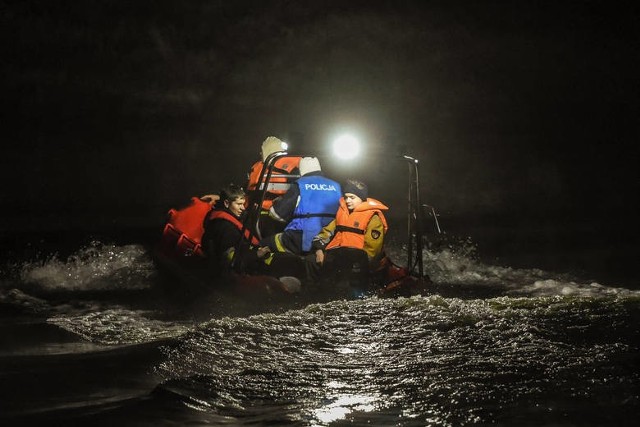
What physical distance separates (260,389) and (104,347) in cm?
195

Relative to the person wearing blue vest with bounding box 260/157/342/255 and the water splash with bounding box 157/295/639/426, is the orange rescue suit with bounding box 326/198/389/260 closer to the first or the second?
the person wearing blue vest with bounding box 260/157/342/255

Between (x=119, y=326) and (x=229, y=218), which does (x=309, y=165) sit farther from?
(x=119, y=326)

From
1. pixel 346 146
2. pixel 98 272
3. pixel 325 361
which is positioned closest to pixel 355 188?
pixel 346 146

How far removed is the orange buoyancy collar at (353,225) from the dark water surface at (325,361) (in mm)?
654

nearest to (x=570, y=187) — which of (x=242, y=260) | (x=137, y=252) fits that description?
(x=137, y=252)

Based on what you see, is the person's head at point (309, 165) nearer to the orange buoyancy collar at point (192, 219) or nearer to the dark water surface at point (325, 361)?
the orange buoyancy collar at point (192, 219)

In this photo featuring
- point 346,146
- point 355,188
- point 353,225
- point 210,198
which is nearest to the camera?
point 346,146

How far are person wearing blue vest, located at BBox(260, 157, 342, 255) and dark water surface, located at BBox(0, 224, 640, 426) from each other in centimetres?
80

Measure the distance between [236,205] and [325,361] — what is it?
3581 millimetres

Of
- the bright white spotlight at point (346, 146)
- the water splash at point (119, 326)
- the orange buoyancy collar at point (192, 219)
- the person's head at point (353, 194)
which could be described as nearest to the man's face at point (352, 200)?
the person's head at point (353, 194)

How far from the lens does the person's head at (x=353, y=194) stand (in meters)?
8.72

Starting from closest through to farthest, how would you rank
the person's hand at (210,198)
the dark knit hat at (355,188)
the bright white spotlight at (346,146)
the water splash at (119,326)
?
the water splash at (119,326) < the bright white spotlight at (346,146) < the dark knit hat at (355,188) < the person's hand at (210,198)

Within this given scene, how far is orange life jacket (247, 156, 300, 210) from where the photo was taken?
924 cm

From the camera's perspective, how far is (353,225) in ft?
28.0
